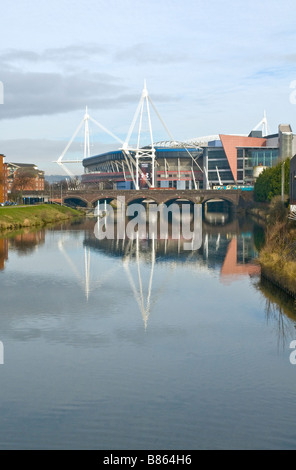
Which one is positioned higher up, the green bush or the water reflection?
the green bush

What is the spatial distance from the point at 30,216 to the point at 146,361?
7310cm

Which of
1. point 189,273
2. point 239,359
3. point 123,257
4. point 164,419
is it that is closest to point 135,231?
point 123,257

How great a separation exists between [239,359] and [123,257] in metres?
31.5

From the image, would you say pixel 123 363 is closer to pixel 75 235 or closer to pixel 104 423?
pixel 104 423

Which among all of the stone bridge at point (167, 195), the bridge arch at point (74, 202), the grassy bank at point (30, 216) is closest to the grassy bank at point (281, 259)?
the grassy bank at point (30, 216)

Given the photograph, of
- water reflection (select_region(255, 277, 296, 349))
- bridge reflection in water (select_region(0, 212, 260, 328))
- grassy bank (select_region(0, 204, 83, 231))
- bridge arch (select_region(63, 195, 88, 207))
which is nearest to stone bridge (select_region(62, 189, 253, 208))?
bridge arch (select_region(63, 195, 88, 207))

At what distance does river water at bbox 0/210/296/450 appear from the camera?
54.9 ft

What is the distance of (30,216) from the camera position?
9281 centimetres

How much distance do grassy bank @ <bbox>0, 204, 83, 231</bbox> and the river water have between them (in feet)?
134

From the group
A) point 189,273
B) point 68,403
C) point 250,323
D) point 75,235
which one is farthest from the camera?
point 75,235

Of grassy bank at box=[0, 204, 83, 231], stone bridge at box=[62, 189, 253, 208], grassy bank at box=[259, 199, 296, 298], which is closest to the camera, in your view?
grassy bank at box=[259, 199, 296, 298]

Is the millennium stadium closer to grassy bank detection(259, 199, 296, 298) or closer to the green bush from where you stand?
the green bush

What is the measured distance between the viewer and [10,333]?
85.3ft

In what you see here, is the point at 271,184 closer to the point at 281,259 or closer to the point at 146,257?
the point at 146,257
